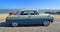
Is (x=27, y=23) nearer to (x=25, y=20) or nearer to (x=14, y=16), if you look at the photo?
(x=25, y=20)

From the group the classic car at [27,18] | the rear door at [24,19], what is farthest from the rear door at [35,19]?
the rear door at [24,19]

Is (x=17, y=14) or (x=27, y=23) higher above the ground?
Answer: (x=17, y=14)

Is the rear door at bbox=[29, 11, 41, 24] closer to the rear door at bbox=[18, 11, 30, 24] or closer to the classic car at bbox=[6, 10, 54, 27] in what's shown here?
the classic car at bbox=[6, 10, 54, 27]

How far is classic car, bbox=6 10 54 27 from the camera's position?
11938 millimetres

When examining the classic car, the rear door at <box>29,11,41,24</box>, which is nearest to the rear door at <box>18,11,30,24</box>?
the classic car

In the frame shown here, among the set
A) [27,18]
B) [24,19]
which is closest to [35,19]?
[27,18]

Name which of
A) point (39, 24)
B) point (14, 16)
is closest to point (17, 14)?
Answer: point (14, 16)

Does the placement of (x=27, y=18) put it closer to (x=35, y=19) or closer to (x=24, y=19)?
(x=24, y=19)

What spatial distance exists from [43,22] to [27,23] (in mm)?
1353

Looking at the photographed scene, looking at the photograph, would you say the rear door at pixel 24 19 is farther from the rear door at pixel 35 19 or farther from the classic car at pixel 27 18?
the rear door at pixel 35 19

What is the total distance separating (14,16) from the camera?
1194 cm

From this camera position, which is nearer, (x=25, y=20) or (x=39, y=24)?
(x=25, y=20)

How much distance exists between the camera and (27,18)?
11.9 meters

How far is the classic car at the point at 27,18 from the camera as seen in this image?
11938 millimetres
